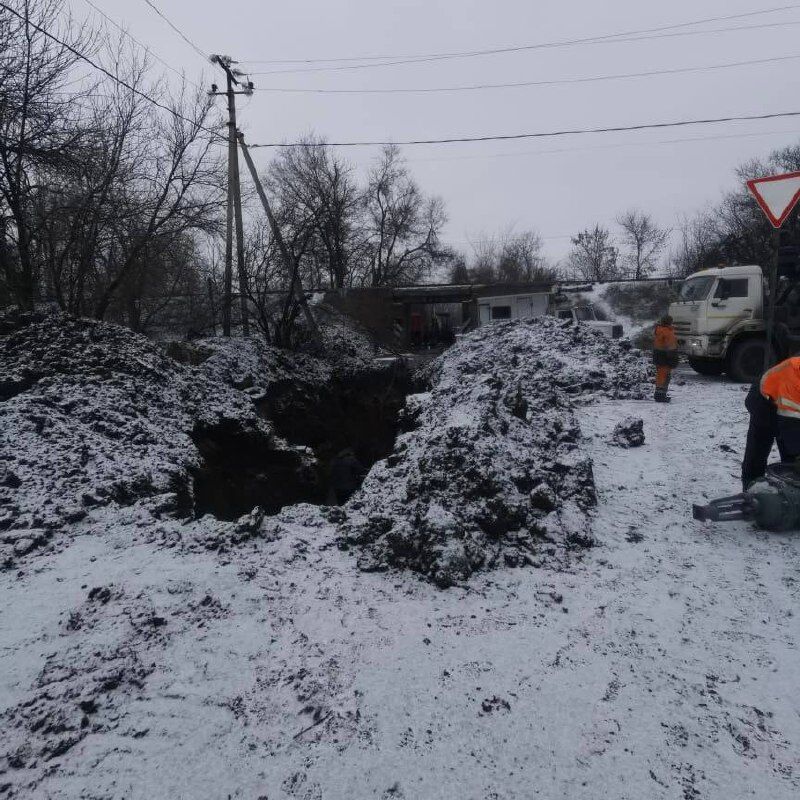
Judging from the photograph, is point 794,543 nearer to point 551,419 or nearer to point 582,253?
point 551,419

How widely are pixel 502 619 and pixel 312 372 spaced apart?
39.1ft

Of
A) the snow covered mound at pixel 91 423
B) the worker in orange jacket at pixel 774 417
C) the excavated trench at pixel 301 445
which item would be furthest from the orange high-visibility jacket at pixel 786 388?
the excavated trench at pixel 301 445

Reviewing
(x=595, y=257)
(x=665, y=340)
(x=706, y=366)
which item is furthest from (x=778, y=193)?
(x=595, y=257)

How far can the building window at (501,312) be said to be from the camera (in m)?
23.1

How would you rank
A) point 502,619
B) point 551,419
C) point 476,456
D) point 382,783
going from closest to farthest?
point 382,783, point 502,619, point 476,456, point 551,419

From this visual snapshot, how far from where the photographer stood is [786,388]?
3.67 m

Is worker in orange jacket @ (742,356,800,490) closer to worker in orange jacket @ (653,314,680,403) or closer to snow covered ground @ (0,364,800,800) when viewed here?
snow covered ground @ (0,364,800,800)

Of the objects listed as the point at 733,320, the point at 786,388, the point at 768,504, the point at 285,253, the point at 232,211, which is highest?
the point at 232,211

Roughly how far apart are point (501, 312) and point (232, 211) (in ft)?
43.0

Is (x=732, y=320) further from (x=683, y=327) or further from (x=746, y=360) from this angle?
(x=683, y=327)

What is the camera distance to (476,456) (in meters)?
4.33

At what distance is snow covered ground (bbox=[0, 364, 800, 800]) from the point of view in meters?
2.05

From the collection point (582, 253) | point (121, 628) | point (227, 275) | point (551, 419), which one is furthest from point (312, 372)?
point (582, 253)

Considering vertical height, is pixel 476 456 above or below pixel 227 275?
below
